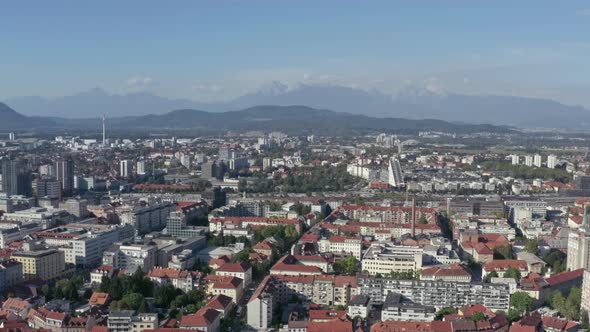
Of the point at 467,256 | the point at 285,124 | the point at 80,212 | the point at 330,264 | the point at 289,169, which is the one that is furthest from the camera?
the point at 285,124

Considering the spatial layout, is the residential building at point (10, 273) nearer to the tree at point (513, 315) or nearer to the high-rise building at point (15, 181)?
the tree at point (513, 315)

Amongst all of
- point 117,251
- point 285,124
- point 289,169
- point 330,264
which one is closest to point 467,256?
point 330,264

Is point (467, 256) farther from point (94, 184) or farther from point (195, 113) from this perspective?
point (195, 113)

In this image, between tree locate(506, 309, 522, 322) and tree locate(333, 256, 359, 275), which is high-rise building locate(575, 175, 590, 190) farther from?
tree locate(506, 309, 522, 322)

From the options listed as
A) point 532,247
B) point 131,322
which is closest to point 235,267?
point 131,322

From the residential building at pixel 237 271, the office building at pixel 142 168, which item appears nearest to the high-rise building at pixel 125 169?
the office building at pixel 142 168

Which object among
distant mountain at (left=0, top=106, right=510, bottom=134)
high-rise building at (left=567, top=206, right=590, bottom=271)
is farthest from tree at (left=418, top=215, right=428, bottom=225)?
distant mountain at (left=0, top=106, right=510, bottom=134)

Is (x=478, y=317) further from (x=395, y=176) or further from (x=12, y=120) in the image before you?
(x=12, y=120)
